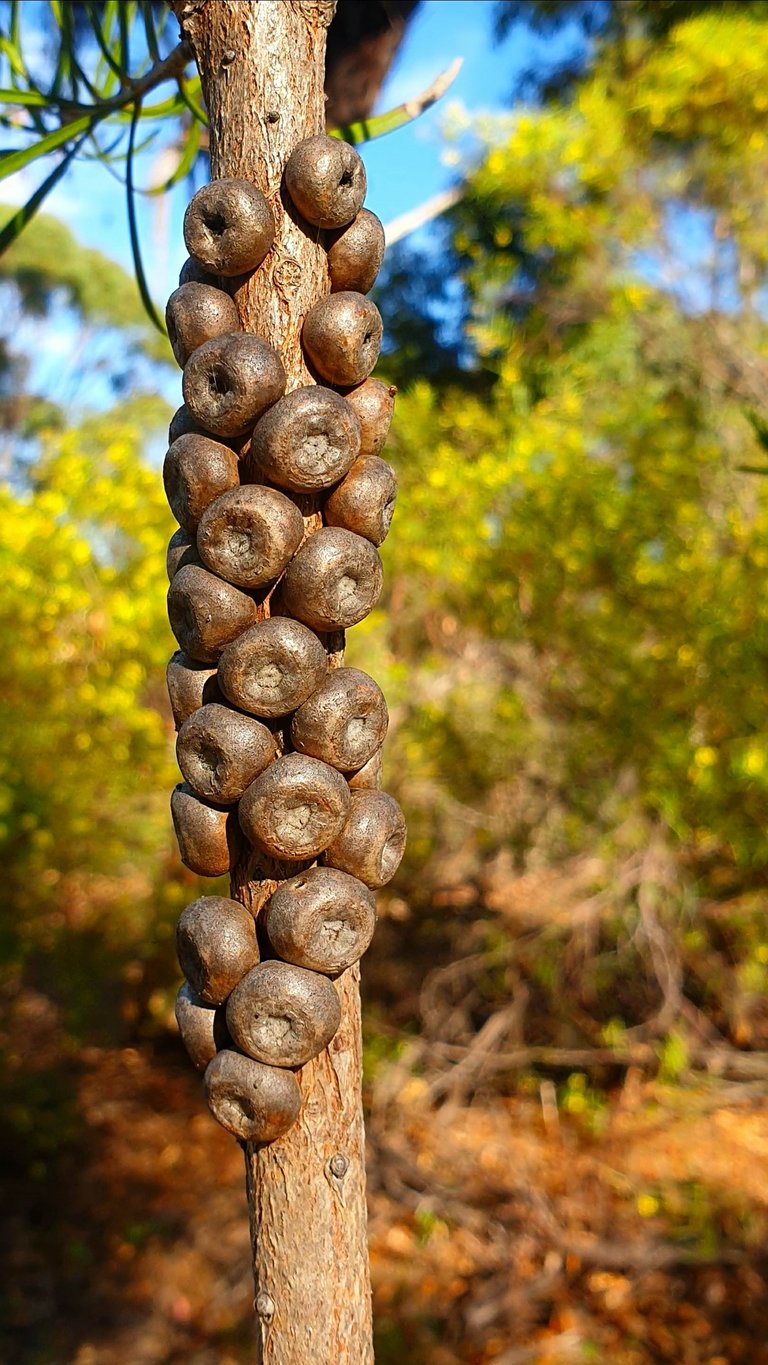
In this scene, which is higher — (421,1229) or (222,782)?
(222,782)

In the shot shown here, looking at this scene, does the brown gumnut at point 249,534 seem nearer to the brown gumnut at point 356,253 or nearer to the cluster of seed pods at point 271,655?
the cluster of seed pods at point 271,655

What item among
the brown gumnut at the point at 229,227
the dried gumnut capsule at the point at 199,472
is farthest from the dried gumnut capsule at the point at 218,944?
the brown gumnut at the point at 229,227

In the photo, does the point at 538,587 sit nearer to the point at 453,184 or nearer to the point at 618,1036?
the point at 618,1036

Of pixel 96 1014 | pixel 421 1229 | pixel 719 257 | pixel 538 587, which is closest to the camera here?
pixel 421 1229

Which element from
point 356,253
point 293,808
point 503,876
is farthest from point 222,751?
point 503,876

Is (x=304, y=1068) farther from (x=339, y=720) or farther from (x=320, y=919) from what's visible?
(x=339, y=720)

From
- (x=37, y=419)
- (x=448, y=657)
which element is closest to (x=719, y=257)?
(x=448, y=657)

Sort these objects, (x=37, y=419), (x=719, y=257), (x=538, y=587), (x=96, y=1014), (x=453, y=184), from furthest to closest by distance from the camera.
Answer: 1. (x=37, y=419)
2. (x=719, y=257)
3. (x=453, y=184)
4. (x=96, y=1014)
5. (x=538, y=587)
